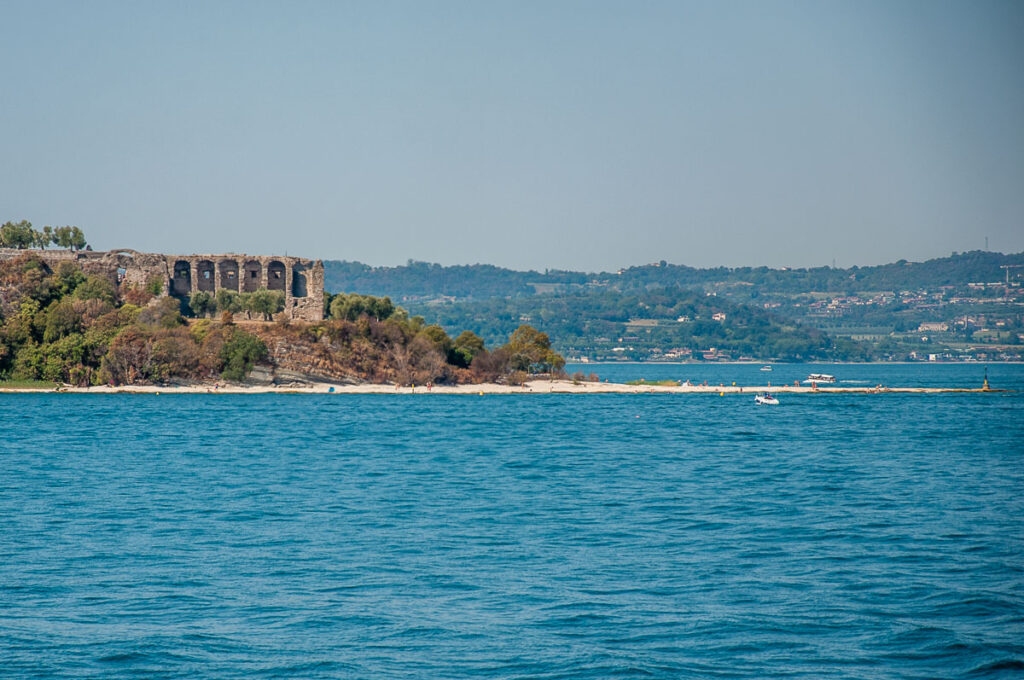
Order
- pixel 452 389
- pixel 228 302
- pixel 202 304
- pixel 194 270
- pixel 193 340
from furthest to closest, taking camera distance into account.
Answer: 1. pixel 194 270
2. pixel 228 302
3. pixel 202 304
4. pixel 452 389
5. pixel 193 340

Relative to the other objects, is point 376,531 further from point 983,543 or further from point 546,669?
point 983,543

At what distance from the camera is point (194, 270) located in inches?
3730

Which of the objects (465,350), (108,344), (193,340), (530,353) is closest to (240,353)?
(193,340)

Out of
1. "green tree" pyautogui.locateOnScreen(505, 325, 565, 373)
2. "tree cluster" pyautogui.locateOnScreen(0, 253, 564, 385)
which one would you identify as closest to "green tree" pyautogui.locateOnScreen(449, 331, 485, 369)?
"tree cluster" pyautogui.locateOnScreen(0, 253, 564, 385)

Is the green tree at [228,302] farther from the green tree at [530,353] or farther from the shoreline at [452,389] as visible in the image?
the green tree at [530,353]

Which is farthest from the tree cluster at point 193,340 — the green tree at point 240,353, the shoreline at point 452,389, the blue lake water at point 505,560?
the blue lake water at point 505,560

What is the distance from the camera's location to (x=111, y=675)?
14.5 metres

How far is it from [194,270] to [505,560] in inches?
3078

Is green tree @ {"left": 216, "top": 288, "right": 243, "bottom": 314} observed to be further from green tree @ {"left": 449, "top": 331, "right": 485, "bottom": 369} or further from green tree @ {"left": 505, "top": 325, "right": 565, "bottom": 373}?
green tree @ {"left": 505, "top": 325, "right": 565, "bottom": 373}

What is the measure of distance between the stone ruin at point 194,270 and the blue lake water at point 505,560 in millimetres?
46330

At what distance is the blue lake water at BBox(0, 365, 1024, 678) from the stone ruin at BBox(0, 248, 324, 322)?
46330 millimetres

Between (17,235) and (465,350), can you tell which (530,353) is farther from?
(17,235)

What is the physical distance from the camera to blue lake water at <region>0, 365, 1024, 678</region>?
1563cm

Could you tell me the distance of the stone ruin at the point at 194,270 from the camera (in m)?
93.9
